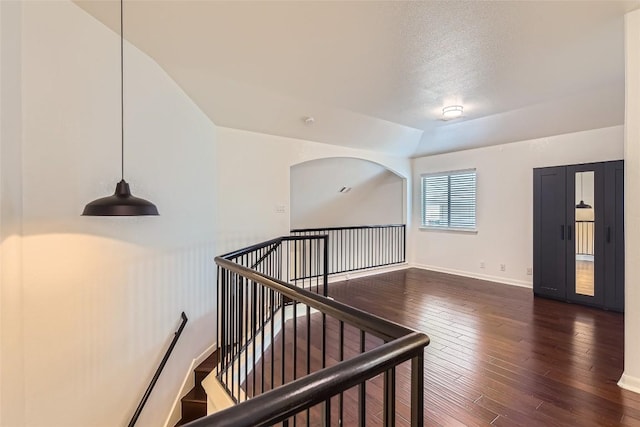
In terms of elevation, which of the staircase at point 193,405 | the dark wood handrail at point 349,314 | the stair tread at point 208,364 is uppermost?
the dark wood handrail at point 349,314

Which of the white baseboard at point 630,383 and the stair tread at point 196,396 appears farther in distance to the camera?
the stair tread at point 196,396

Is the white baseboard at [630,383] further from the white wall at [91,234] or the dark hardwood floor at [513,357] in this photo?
the white wall at [91,234]

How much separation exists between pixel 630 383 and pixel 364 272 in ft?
13.9

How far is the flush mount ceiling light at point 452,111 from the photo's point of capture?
4.24 metres

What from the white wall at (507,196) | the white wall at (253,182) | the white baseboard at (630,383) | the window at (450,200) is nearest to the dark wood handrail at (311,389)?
the white baseboard at (630,383)

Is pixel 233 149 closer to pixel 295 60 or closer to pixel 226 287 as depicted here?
pixel 295 60

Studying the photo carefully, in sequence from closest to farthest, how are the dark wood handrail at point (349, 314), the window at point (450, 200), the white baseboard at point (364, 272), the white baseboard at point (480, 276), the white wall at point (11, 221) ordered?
the dark wood handrail at point (349, 314) → the white wall at point (11, 221) → the white baseboard at point (480, 276) → the white baseboard at point (364, 272) → the window at point (450, 200)

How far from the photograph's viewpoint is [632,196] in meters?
2.27

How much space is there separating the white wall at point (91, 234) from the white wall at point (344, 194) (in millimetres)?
3527

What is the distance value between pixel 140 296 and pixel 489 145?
5953 mm

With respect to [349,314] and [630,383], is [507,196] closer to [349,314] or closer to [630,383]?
[630,383]

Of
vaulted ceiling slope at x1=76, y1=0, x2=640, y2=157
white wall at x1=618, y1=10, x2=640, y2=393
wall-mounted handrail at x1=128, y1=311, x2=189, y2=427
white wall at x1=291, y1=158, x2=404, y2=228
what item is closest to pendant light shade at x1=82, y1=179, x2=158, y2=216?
vaulted ceiling slope at x1=76, y1=0, x2=640, y2=157

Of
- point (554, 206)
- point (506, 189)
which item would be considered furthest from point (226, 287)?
point (506, 189)

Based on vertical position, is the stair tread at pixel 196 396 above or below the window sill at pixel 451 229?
below
